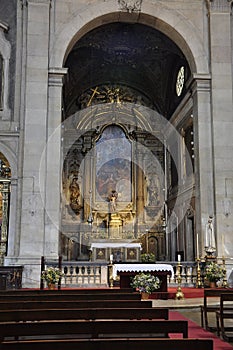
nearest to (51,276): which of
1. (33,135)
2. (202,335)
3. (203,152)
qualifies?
(33,135)

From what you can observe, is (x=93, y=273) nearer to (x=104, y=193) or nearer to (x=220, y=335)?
(x=220, y=335)

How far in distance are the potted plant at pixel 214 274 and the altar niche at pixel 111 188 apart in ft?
31.2

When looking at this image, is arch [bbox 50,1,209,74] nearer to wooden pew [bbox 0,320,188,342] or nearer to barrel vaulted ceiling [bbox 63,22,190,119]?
barrel vaulted ceiling [bbox 63,22,190,119]

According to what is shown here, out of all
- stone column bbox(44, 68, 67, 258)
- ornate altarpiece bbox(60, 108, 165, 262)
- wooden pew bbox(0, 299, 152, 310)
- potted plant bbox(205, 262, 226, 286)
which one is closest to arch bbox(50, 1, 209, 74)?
stone column bbox(44, 68, 67, 258)

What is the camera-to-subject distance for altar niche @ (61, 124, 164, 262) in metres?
23.6

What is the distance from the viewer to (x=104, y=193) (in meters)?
24.8

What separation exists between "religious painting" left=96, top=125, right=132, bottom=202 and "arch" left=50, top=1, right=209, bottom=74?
9416 millimetres

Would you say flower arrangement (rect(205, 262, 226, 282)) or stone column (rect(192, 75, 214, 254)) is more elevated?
stone column (rect(192, 75, 214, 254))

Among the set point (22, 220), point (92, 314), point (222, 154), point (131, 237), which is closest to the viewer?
point (92, 314)

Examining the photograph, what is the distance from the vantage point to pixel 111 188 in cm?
2491

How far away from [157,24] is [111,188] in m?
10.2

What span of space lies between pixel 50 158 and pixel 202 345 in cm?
1237

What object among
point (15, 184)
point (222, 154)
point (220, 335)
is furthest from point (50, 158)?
point (220, 335)

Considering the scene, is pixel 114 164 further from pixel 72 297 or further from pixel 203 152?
pixel 72 297
